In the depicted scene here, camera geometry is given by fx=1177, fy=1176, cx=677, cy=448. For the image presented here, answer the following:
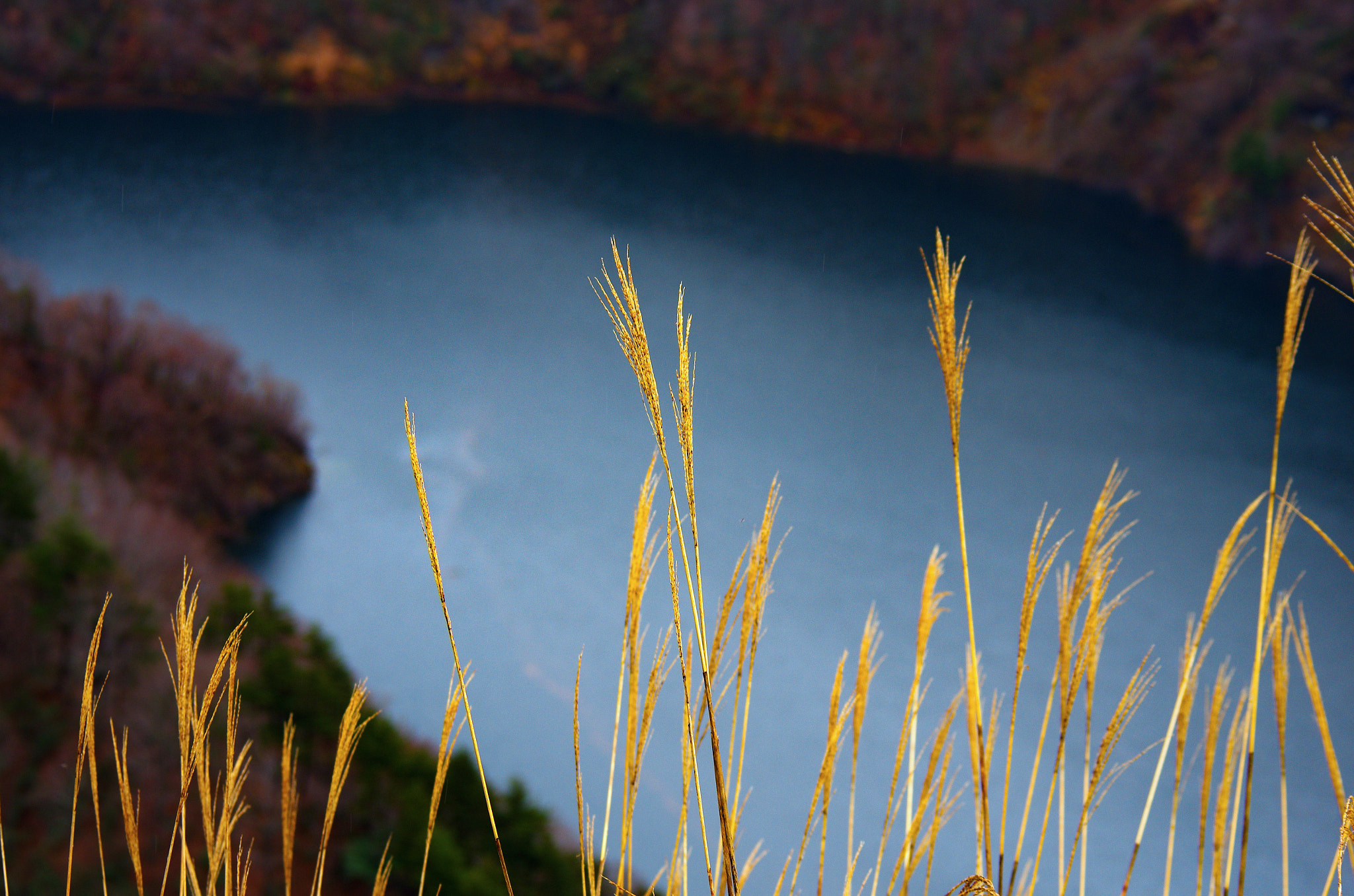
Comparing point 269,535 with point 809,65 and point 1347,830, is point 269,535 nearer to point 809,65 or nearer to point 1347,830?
point 1347,830

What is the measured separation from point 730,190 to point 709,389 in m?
7.75

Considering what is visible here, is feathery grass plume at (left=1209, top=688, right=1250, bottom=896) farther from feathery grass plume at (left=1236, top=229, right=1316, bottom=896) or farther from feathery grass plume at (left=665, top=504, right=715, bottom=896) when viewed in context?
feathery grass plume at (left=665, top=504, right=715, bottom=896)

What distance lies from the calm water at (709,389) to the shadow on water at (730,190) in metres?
0.10

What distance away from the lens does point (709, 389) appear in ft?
63.7

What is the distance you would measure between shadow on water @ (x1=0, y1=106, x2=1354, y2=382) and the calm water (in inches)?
3.9

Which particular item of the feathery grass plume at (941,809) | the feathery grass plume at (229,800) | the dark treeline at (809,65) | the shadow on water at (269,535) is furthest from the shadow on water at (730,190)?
the feathery grass plume at (229,800)

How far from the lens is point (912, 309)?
2173cm

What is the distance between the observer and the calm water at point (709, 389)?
1473 centimetres

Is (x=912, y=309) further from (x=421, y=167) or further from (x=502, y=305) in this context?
(x=421, y=167)

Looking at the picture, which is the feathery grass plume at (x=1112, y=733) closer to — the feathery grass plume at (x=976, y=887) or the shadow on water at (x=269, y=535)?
the feathery grass plume at (x=976, y=887)

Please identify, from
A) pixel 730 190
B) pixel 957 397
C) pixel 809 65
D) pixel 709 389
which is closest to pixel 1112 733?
pixel 957 397

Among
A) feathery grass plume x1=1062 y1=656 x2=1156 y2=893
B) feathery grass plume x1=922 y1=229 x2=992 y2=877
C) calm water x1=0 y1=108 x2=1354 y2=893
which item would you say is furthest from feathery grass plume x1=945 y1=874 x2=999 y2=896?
calm water x1=0 y1=108 x2=1354 y2=893

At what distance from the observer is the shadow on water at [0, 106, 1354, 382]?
2214cm

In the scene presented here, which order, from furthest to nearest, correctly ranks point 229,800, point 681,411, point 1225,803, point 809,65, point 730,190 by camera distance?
point 809,65, point 730,190, point 1225,803, point 229,800, point 681,411
